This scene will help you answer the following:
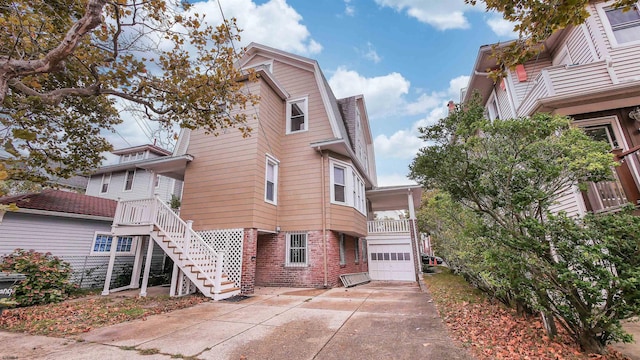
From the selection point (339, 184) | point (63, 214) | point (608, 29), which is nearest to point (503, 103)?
point (608, 29)

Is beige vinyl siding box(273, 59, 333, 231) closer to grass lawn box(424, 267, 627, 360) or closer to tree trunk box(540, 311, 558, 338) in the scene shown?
grass lawn box(424, 267, 627, 360)

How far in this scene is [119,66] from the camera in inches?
263

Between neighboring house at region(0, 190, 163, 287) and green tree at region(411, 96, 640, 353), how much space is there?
441 inches

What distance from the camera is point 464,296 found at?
25.4 feet

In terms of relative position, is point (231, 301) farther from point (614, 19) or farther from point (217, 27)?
point (614, 19)

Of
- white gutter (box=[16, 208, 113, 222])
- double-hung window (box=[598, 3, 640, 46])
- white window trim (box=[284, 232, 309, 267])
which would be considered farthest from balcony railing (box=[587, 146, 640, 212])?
white gutter (box=[16, 208, 113, 222])

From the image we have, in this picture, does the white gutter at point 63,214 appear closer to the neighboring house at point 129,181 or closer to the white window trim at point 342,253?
the neighboring house at point 129,181

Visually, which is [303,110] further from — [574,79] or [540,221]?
[540,221]

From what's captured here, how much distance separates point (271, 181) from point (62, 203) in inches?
360

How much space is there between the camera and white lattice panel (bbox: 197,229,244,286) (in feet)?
29.3

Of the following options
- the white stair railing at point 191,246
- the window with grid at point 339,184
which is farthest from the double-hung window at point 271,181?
the white stair railing at point 191,246

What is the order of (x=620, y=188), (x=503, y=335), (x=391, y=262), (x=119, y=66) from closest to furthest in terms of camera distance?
(x=503, y=335), (x=620, y=188), (x=119, y=66), (x=391, y=262)

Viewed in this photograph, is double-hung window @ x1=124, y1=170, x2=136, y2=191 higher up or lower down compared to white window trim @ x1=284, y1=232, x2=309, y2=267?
higher up

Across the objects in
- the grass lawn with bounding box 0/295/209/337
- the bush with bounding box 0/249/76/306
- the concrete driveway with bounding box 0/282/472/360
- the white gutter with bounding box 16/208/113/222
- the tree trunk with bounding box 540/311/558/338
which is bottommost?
the concrete driveway with bounding box 0/282/472/360
